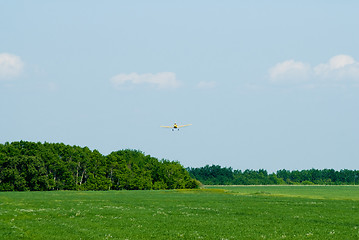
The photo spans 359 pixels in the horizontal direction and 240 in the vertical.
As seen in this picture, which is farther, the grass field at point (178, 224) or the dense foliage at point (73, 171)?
the dense foliage at point (73, 171)

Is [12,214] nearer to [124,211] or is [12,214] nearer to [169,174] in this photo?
[124,211]

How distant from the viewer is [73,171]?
5463 inches

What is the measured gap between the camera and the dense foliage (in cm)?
12300

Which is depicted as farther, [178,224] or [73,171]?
[73,171]

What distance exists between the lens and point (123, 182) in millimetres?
Answer: 144750

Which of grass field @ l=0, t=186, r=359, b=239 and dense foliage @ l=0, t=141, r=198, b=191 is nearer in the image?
grass field @ l=0, t=186, r=359, b=239

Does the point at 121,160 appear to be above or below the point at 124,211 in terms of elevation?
above

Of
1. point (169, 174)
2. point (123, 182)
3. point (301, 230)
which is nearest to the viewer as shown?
point (301, 230)

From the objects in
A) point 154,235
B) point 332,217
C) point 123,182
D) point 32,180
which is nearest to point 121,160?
point 123,182

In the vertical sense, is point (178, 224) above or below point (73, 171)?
below

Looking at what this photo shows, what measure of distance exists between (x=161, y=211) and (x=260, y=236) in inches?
832

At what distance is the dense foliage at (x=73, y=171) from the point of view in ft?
404

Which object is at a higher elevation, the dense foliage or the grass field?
the dense foliage

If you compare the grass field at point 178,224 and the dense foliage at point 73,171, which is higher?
the dense foliage at point 73,171
